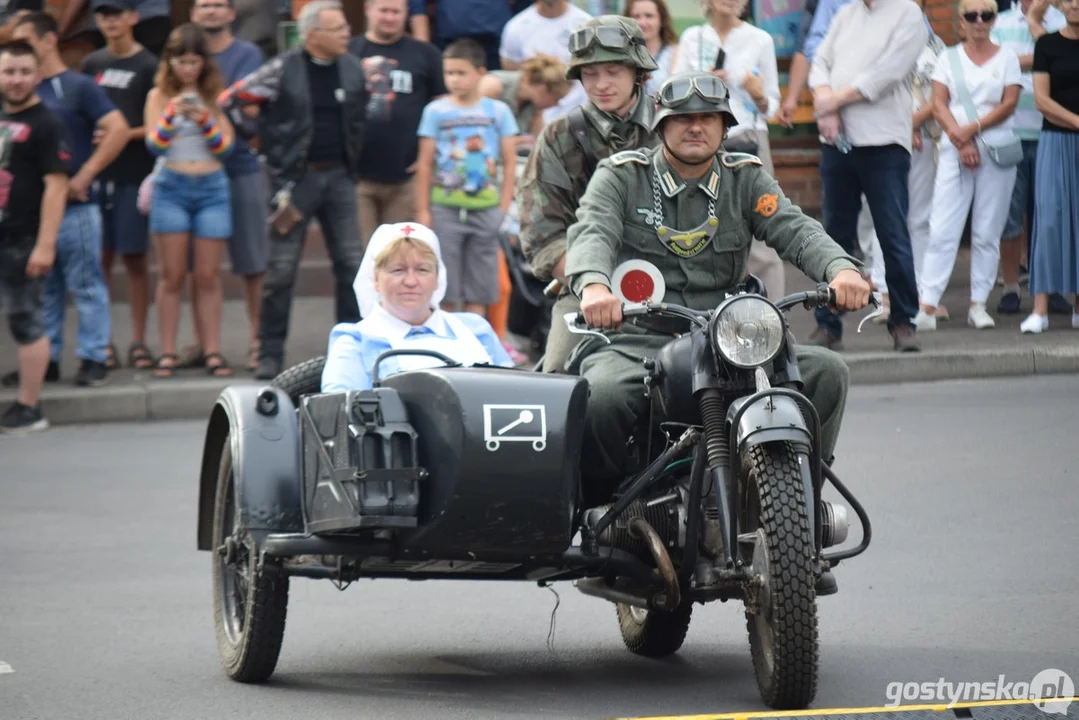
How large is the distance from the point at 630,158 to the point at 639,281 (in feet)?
1.35

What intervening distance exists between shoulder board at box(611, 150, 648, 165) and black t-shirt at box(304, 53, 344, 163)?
5914mm

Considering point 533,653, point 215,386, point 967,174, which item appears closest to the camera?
point 533,653

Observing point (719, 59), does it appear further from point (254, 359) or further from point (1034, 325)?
point (254, 359)

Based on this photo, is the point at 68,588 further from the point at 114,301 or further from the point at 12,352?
the point at 114,301

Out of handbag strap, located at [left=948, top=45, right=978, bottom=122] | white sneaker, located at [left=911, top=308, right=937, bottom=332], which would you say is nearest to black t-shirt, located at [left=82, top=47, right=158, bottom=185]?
white sneaker, located at [left=911, top=308, right=937, bottom=332]

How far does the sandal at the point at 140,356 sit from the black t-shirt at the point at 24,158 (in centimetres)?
155

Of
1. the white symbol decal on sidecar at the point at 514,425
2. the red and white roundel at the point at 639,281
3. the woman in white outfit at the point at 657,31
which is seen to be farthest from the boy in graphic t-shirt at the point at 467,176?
the white symbol decal on sidecar at the point at 514,425

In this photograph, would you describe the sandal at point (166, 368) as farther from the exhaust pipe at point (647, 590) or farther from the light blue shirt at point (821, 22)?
the exhaust pipe at point (647, 590)

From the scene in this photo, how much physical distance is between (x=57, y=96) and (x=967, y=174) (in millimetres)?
5693

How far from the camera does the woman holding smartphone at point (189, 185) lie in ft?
39.0

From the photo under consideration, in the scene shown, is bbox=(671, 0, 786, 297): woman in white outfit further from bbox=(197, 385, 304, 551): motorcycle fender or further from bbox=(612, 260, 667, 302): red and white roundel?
bbox=(197, 385, 304, 551): motorcycle fender

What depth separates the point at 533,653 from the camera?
6582 mm

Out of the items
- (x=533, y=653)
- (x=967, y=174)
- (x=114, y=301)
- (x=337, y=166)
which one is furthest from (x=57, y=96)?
(x=533, y=653)

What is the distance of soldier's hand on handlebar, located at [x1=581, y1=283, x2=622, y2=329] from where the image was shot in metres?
5.51
